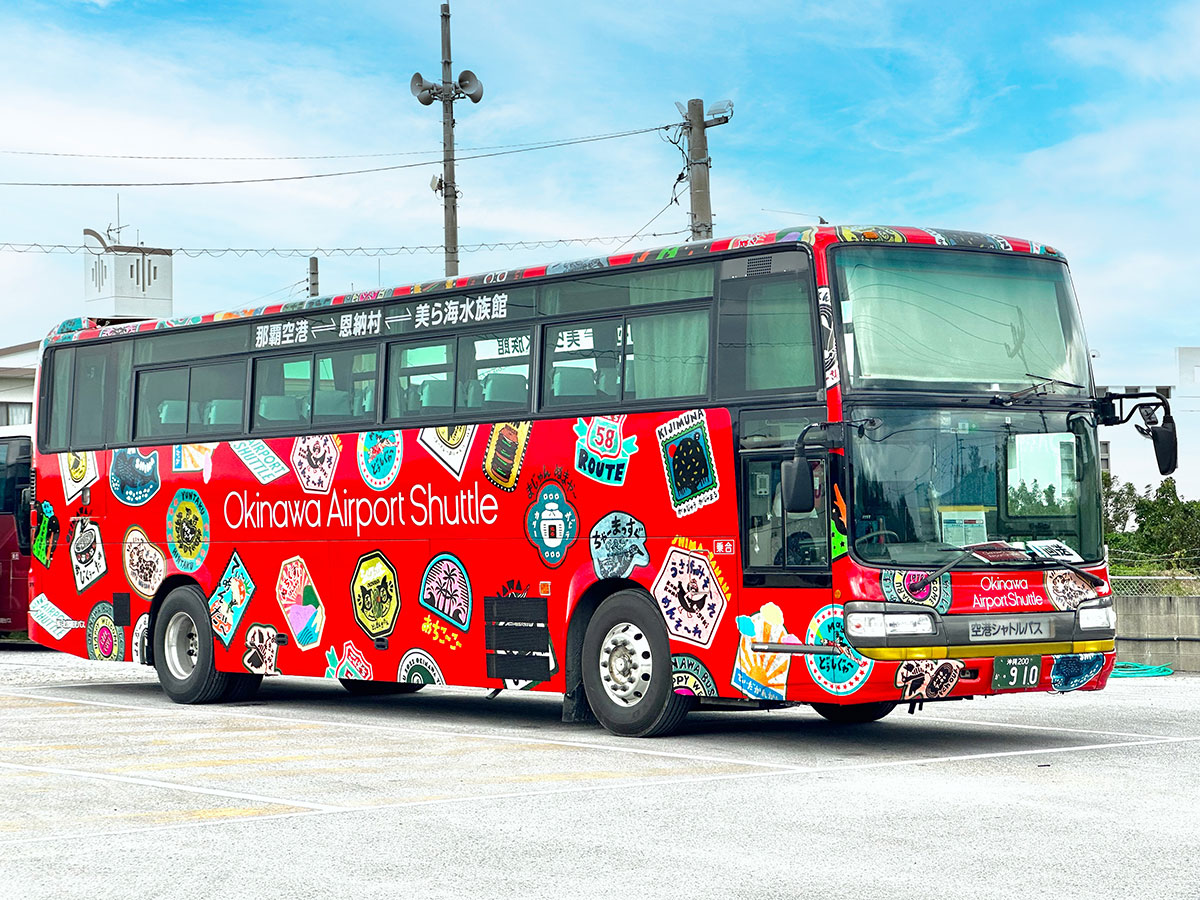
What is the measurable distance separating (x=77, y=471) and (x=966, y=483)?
33.4 feet

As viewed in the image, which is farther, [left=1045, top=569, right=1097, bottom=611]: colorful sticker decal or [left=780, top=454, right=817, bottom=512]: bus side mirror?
[left=1045, top=569, right=1097, bottom=611]: colorful sticker decal

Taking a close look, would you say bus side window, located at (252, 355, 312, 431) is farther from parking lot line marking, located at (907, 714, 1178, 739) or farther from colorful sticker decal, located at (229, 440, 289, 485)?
parking lot line marking, located at (907, 714, 1178, 739)

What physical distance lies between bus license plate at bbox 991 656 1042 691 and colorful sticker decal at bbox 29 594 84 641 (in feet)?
33.6

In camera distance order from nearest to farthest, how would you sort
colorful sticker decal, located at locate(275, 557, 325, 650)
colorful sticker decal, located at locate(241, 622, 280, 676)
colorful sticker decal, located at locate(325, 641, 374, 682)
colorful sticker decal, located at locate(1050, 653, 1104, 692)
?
colorful sticker decal, located at locate(1050, 653, 1104, 692), colorful sticker decal, located at locate(325, 641, 374, 682), colorful sticker decal, located at locate(275, 557, 325, 650), colorful sticker decal, located at locate(241, 622, 280, 676)

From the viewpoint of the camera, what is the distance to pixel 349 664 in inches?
640

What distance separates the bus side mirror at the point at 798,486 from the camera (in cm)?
1208

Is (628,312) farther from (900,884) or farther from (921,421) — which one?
(900,884)

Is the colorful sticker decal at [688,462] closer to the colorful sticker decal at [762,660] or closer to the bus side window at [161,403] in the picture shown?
the colorful sticker decal at [762,660]

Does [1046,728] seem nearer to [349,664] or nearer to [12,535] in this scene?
[349,664]

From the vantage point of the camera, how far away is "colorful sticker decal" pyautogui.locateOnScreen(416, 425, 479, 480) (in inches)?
592

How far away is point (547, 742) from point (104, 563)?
710cm

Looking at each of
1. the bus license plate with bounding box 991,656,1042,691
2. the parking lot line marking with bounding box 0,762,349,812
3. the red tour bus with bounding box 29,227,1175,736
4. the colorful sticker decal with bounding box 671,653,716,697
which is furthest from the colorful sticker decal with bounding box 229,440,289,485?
the bus license plate with bounding box 991,656,1042,691

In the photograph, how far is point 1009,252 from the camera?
13.3 metres

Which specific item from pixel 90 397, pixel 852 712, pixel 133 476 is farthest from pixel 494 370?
pixel 90 397
